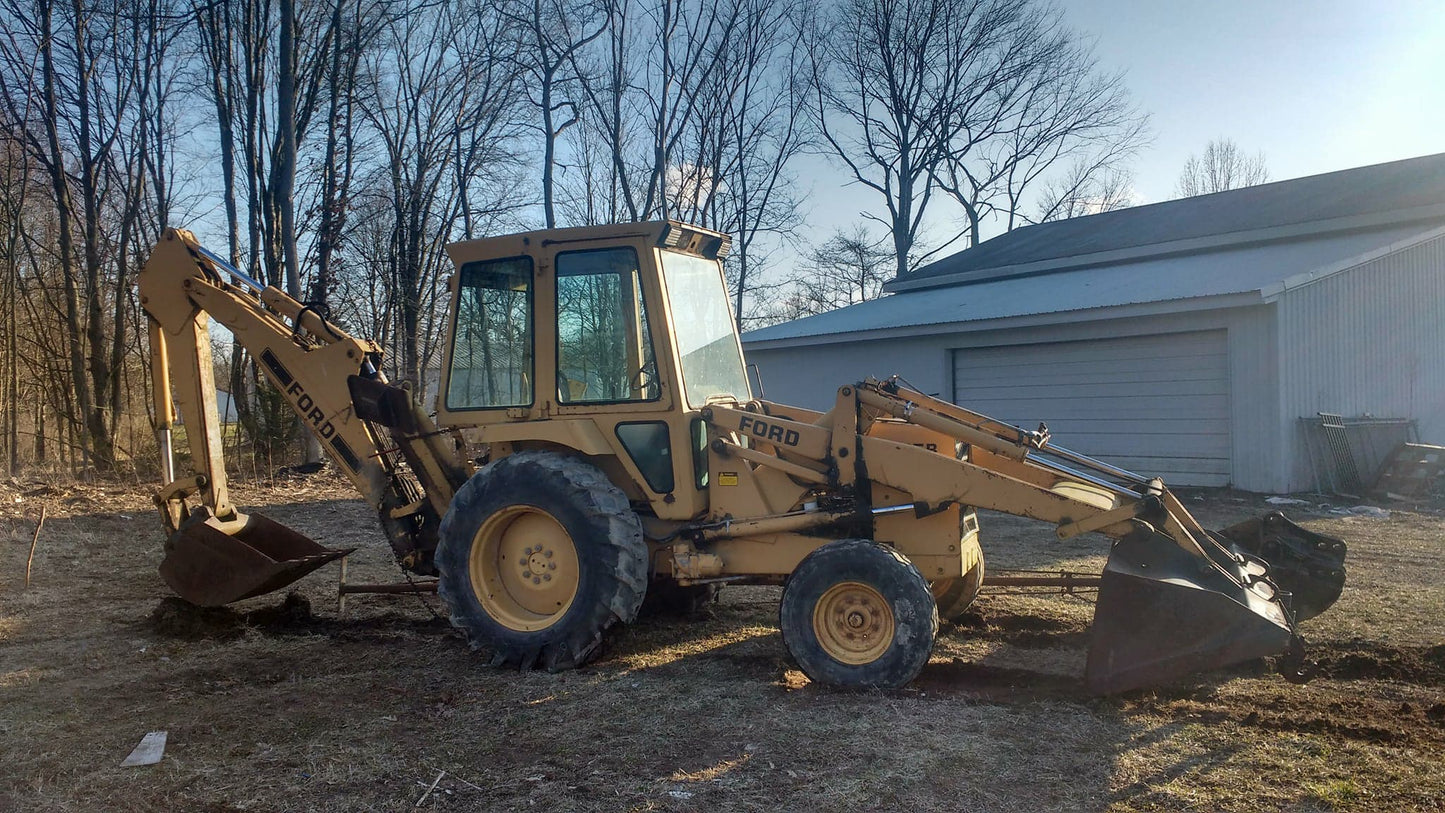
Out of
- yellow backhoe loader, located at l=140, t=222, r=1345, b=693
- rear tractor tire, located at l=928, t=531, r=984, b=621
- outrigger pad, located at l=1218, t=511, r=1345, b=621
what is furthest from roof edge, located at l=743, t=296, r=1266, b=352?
rear tractor tire, located at l=928, t=531, r=984, b=621

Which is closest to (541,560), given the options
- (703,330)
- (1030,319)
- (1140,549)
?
(703,330)

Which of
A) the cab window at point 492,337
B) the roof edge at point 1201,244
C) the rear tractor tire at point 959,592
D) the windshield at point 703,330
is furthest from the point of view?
the roof edge at point 1201,244

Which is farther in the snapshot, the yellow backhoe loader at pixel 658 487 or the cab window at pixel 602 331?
the cab window at pixel 602 331

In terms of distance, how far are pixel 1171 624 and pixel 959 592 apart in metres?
1.97

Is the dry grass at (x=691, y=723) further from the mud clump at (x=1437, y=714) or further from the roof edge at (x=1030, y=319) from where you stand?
the roof edge at (x=1030, y=319)

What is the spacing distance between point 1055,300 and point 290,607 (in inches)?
521

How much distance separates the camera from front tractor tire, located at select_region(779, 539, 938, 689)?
16.9 ft

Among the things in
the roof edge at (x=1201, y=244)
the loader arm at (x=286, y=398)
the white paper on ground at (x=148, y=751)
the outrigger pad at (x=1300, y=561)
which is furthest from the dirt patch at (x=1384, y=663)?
the roof edge at (x=1201, y=244)

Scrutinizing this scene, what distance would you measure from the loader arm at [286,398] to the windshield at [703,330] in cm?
182

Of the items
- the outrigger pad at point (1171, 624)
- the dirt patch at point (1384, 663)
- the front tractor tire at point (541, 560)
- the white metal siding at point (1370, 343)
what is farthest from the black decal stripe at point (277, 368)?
the white metal siding at point (1370, 343)

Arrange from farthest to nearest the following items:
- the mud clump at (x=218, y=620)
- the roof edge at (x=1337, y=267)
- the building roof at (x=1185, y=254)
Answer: the building roof at (x=1185, y=254)
the roof edge at (x=1337, y=267)
the mud clump at (x=218, y=620)

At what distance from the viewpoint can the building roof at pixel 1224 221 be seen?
18.3 meters

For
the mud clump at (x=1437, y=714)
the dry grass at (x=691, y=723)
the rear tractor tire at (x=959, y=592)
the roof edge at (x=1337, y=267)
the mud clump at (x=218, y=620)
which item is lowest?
the dry grass at (x=691, y=723)

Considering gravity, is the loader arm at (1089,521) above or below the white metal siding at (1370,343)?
below
